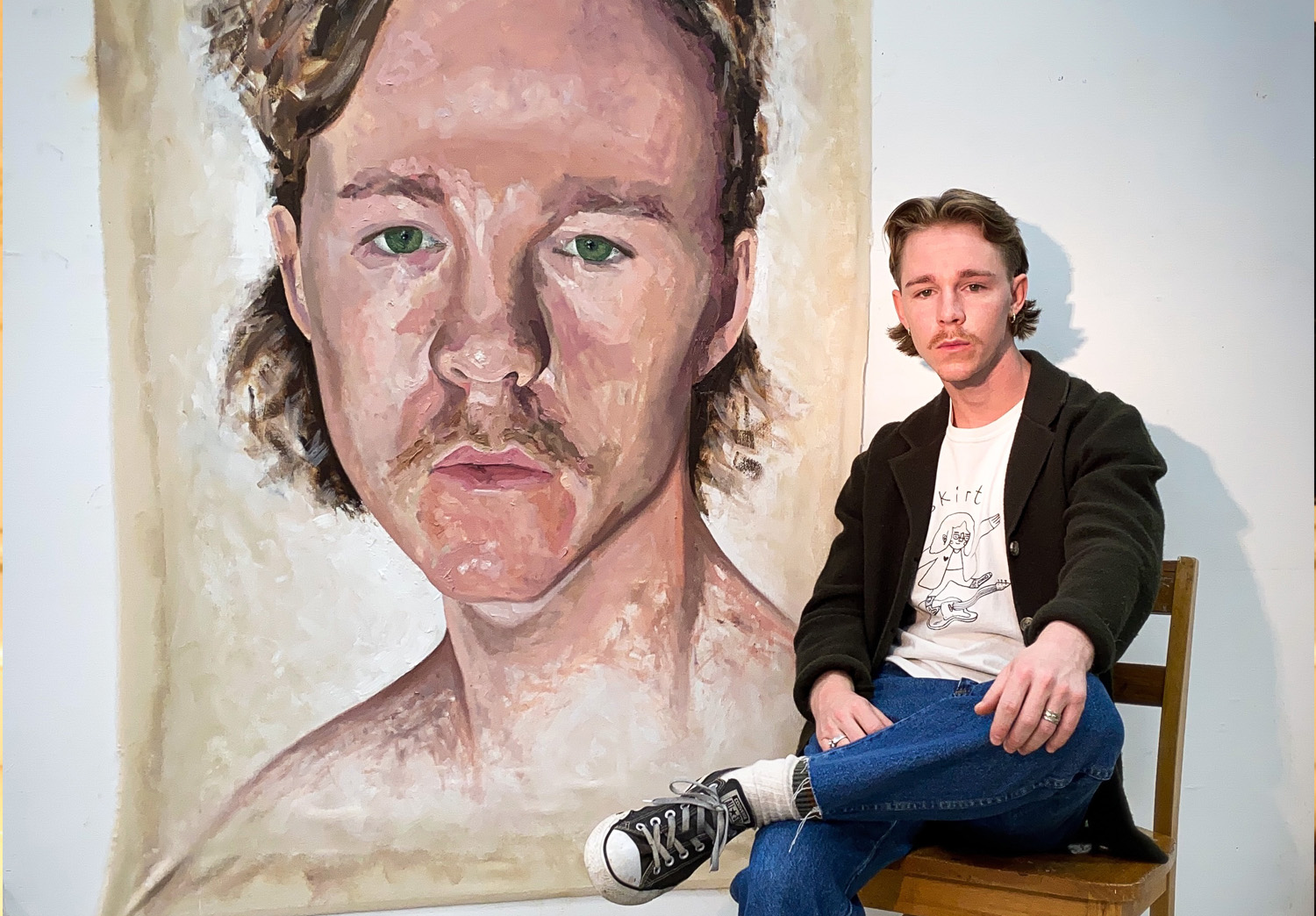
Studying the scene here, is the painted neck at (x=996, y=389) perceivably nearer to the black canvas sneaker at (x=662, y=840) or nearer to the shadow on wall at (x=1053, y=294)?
the shadow on wall at (x=1053, y=294)

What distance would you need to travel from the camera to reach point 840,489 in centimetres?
183

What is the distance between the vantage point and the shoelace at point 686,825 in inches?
47.1

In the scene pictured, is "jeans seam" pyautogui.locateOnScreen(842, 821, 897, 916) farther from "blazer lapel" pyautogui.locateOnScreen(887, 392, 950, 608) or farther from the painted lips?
the painted lips

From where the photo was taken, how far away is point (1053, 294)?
192cm

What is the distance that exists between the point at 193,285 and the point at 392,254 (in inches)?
12.3

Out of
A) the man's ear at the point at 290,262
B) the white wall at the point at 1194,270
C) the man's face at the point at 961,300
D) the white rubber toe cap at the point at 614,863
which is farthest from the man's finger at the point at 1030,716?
the man's ear at the point at 290,262

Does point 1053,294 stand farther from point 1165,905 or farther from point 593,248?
point 1165,905

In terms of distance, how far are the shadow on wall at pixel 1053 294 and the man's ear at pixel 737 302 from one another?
1.68 ft

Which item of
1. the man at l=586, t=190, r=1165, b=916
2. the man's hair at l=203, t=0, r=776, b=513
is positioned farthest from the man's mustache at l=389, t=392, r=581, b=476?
the man at l=586, t=190, r=1165, b=916

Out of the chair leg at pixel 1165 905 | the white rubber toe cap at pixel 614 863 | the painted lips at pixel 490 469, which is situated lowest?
the chair leg at pixel 1165 905

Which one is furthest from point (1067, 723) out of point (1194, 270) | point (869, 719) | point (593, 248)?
point (1194, 270)

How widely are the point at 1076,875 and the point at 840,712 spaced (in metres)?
0.34

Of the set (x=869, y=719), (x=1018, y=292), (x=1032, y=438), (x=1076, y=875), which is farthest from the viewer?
(x=1018, y=292)

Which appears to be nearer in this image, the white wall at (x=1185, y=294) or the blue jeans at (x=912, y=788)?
the blue jeans at (x=912, y=788)
